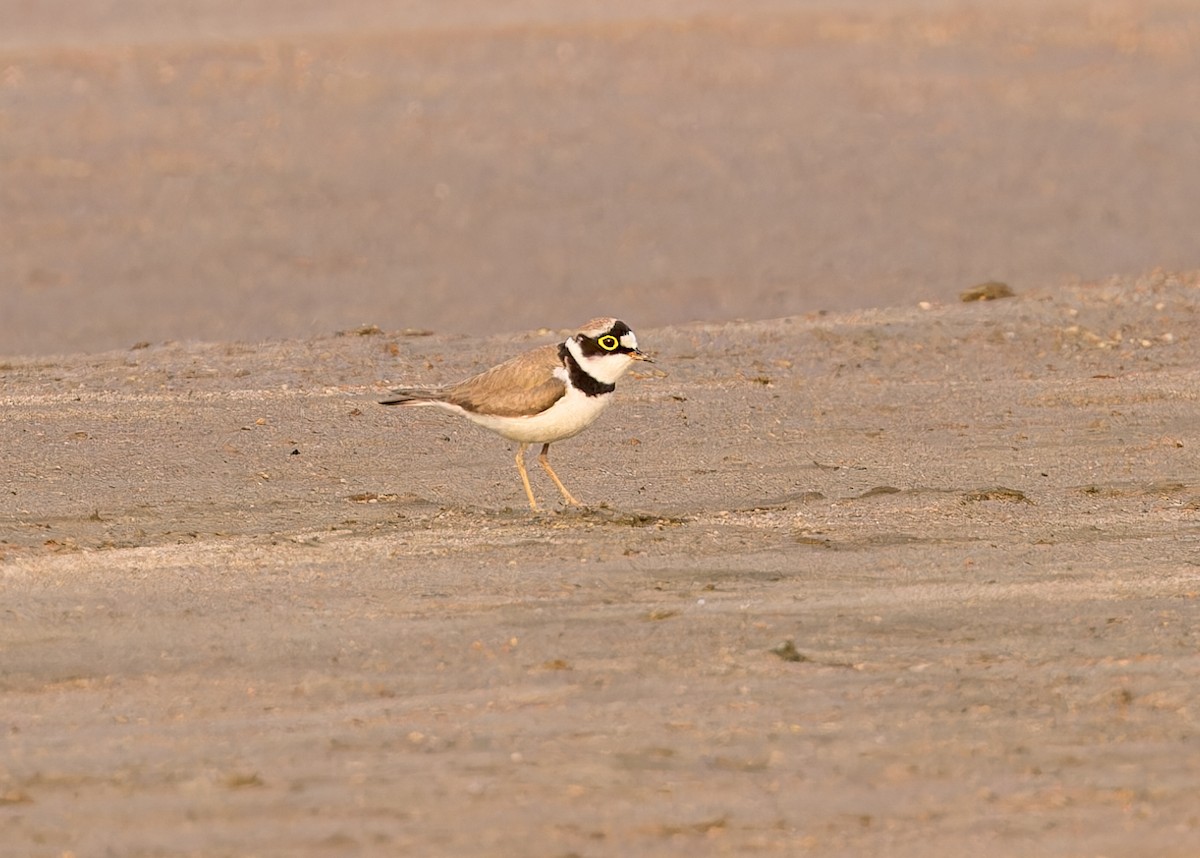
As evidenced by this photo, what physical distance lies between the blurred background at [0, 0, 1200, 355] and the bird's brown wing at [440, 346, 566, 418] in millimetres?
6174

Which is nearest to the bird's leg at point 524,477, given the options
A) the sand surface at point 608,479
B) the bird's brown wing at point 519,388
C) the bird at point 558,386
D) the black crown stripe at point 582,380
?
the bird at point 558,386

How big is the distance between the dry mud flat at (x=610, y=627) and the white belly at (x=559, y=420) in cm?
37

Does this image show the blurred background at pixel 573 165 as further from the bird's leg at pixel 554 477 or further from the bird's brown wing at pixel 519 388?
the bird's brown wing at pixel 519 388

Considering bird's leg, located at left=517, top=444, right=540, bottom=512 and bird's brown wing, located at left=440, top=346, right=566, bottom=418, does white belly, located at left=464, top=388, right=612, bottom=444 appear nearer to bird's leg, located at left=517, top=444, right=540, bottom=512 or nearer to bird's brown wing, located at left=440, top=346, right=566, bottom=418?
bird's brown wing, located at left=440, top=346, right=566, bottom=418

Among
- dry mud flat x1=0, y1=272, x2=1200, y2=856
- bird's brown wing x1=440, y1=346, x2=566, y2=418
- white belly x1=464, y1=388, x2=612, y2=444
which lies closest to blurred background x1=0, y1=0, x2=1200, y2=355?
dry mud flat x1=0, y1=272, x2=1200, y2=856

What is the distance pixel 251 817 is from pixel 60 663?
1175 millimetres

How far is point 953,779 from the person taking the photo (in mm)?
4480

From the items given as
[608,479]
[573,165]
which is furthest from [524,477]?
[573,165]

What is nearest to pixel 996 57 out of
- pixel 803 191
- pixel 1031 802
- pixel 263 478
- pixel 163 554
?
pixel 803 191

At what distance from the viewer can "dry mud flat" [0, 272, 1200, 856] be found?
433 cm

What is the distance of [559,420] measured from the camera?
7.34m

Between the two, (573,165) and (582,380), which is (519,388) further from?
(573,165)

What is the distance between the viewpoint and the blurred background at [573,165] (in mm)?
14938

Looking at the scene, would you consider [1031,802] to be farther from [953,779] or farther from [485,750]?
[485,750]
